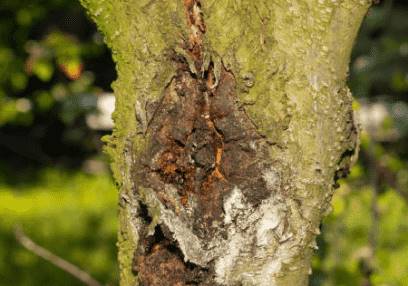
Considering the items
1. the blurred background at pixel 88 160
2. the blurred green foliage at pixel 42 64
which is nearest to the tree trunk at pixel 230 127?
the blurred background at pixel 88 160

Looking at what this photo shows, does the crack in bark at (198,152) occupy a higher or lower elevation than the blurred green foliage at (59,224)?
higher

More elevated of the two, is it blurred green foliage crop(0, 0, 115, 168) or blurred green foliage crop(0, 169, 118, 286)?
blurred green foliage crop(0, 0, 115, 168)

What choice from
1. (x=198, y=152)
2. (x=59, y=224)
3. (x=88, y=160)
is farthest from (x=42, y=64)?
(x=88, y=160)

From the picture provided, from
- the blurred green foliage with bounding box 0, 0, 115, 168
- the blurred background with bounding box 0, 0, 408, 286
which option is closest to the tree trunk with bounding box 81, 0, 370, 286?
the blurred background with bounding box 0, 0, 408, 286

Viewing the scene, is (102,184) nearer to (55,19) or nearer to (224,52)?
(55,19)

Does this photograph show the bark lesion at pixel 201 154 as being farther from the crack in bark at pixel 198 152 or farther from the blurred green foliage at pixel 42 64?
the blurred green foliage at pixel 42 64

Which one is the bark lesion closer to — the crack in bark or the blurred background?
the crack in bark

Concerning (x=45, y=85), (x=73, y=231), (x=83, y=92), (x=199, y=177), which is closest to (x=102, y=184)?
(x=73, y=231)
